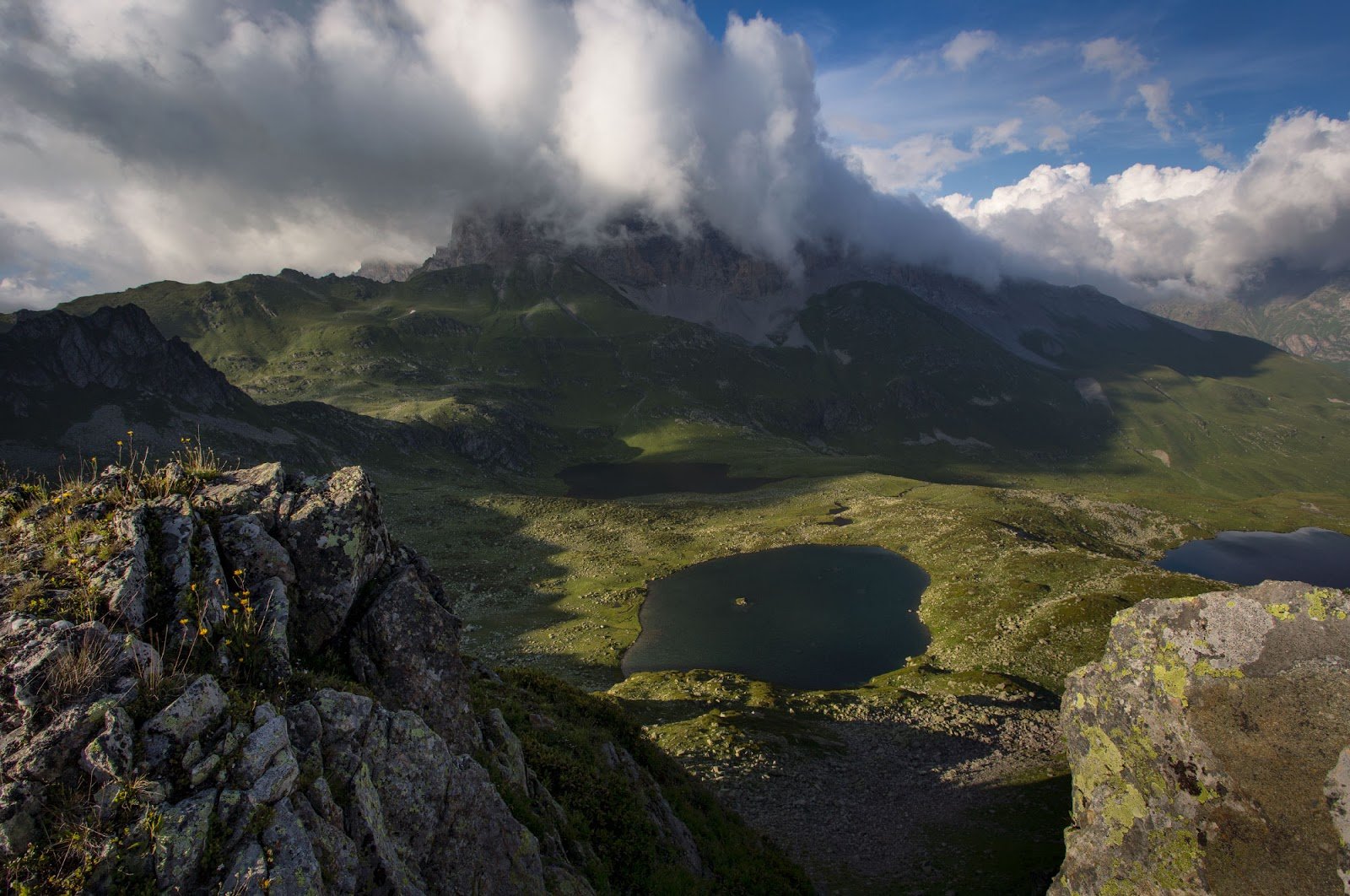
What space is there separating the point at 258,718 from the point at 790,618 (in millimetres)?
74410

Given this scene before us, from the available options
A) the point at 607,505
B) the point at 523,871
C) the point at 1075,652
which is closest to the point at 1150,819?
the point at 523,871

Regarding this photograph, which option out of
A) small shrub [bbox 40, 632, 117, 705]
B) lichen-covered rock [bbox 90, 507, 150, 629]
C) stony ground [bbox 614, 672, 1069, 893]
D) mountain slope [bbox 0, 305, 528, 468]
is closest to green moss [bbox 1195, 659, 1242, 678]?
stony ground [bbox 614, 672, 1069, 893]

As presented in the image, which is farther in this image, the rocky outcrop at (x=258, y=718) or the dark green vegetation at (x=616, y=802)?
the dark green vegetation at (x=616, y=802)

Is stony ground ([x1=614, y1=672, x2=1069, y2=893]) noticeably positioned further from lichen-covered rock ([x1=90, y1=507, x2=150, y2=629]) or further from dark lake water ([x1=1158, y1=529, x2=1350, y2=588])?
dark lake water ([x1=1158, y1=529, x2=1350, y2=588])

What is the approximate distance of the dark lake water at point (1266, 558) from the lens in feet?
411

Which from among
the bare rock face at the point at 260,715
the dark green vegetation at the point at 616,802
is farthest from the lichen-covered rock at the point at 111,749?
the dark green vegetation at the point at 616,802

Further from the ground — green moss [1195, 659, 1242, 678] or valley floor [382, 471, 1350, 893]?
green moss [1195, 659, 1242, 678]

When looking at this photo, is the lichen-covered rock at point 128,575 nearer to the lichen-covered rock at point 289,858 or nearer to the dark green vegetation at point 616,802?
the lichen-covered rock at point 289,858

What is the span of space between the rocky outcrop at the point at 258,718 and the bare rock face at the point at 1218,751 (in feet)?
57.7

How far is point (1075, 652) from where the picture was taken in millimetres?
59719

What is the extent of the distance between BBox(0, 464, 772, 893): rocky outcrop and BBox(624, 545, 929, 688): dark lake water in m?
52.3

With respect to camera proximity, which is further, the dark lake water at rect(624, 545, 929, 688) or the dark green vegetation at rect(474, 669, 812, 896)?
the dark lake water at rect(624, 545, 929, 688)

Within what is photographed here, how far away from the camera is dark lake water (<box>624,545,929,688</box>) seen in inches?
2583

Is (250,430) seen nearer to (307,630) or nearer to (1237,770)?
(307,630)
